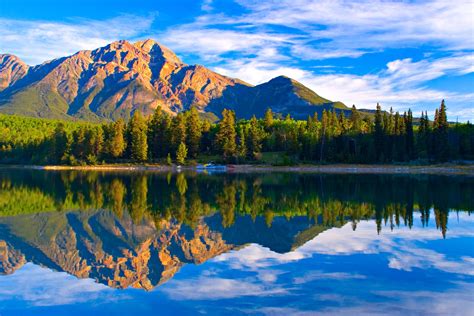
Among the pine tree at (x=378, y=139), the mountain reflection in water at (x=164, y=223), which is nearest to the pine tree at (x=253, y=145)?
the pine tree at (x=378, y=139)

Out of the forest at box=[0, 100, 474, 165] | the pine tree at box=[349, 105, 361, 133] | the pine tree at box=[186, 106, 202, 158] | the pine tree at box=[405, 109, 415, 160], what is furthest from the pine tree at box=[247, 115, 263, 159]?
the pine tree at box=[405, 109, 415, 160]

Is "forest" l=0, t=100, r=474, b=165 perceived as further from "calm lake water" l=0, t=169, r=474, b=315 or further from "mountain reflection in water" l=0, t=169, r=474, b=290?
"calm lake water" l=0, t=169, r=474, b=315

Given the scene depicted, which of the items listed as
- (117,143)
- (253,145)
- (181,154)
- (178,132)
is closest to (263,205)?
(181,154)

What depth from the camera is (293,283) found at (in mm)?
14758

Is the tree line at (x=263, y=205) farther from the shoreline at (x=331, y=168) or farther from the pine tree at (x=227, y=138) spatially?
the pine tree at (x=227, y=138)

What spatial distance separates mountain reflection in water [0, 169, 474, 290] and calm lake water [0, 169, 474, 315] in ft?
0.31

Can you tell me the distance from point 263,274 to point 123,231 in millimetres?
11529

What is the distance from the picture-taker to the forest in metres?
111

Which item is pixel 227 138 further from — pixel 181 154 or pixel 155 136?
pixel 155 136

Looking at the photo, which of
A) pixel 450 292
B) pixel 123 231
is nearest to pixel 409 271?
pixel 450 292

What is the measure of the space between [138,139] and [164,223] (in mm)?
93538

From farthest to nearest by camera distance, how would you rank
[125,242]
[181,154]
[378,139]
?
1. [378,139]
2. [181,154]
3. [125,242]

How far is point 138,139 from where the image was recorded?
117250 mm

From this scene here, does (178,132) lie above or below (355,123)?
below
